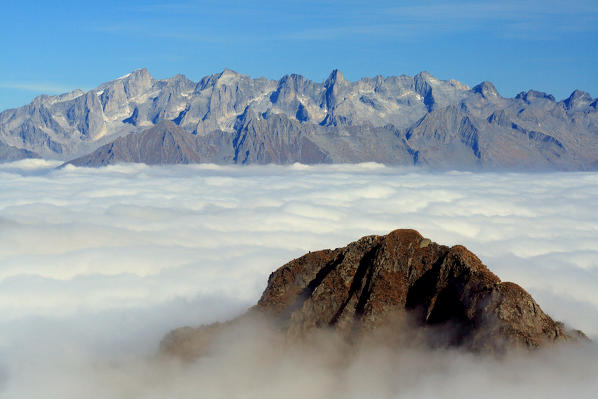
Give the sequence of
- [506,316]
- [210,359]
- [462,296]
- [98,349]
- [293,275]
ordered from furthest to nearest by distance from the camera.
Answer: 1. [98,349]
2. [293,275]
3. [210,359]
4. [462,296]
5. [506,316]

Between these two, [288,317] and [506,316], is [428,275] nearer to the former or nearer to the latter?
[506,316]

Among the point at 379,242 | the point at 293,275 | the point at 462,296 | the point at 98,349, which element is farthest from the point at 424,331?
the point at 98,349

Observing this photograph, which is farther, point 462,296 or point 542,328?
point 462,296

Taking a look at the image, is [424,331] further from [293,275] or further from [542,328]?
[293,275]

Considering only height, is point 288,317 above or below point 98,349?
above

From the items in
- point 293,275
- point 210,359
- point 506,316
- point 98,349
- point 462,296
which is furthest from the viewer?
point 98,349

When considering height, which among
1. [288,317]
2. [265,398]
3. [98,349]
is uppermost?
[288,317]
